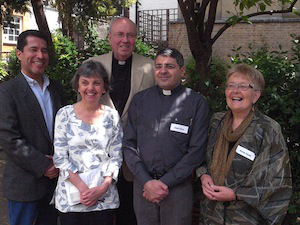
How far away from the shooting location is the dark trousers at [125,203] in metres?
3.60

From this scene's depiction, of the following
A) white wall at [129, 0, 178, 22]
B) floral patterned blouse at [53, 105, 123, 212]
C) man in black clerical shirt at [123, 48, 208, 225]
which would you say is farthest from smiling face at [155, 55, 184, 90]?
white wall at [129, 0, 178, 22]

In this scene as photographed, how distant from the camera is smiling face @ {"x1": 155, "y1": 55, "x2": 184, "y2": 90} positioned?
2.93 m

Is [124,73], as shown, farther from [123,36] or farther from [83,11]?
[83,11]

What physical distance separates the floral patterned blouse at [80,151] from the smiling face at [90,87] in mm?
171

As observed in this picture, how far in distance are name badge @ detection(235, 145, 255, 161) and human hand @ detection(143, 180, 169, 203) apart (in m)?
0.62

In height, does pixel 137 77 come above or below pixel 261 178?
above

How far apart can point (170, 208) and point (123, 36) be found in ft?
5.29

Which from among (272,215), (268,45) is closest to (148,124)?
(272,215)

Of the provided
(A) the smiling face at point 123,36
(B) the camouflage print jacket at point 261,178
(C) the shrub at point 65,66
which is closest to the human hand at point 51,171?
(A) the smiling face at point 123,36

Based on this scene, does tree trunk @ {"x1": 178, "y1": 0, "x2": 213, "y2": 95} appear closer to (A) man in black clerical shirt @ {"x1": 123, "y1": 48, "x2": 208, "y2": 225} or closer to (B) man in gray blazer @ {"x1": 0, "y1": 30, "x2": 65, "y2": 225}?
(A) man in black clerical shirt @ {"x1": 123, "y1": 48, "x2": 208, "y2": 225}

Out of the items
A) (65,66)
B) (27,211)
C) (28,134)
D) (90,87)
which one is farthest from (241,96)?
(65,66)

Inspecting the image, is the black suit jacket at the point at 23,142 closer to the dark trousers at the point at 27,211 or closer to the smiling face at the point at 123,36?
the dark trousers at the point at 27,211

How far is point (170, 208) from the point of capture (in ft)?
9.51

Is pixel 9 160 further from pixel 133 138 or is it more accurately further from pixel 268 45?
pixel 268 45
